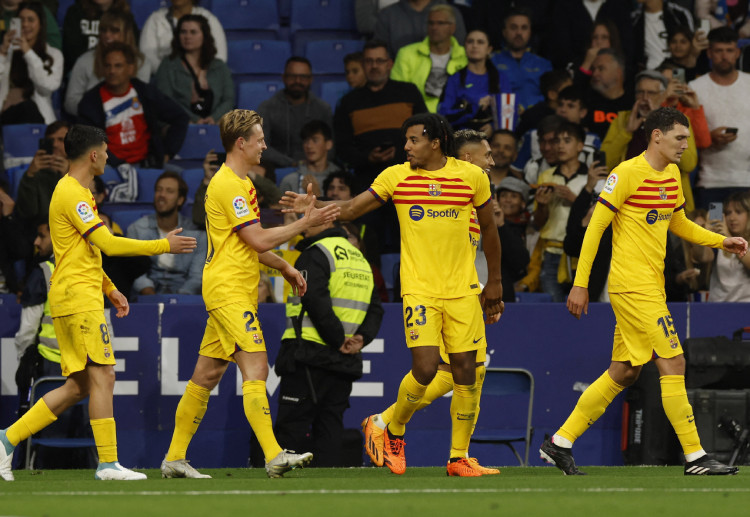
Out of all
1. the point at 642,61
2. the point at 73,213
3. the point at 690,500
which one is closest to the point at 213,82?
the point at 642,61

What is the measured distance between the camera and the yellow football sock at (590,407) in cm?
845

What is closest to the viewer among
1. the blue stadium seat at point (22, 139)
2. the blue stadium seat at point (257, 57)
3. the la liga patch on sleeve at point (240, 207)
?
the la liga patch on sleeve at point (240, 207)

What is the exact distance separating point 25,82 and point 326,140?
3.78 m

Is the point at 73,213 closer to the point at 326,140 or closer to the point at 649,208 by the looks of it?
the point at 649,208

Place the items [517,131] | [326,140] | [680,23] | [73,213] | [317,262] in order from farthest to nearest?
[680,23]
[517,131]
[326,140]
[317,262]
[73,213]

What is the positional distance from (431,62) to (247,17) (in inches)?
124

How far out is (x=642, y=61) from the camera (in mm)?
15039

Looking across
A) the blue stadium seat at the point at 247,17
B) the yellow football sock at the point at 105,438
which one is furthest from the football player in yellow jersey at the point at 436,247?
the blue stadium seat at the point at 247,17

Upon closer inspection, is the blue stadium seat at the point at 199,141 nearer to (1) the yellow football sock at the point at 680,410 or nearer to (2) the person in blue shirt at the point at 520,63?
(2) the person in blue shirt at the point at 520,63

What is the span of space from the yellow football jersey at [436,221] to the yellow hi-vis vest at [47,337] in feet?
12.4

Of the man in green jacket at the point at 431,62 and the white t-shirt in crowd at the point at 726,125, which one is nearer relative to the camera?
the white t-shirt in crowd at the point at 726,125

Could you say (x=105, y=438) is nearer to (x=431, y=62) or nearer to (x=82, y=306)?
(x=82, y=306)

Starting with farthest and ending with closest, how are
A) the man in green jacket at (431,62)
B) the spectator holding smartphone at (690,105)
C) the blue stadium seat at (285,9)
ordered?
the blue stadium seat at (285,9), the man in green jacket at (431,62), the spectator holding smartphone at (690,105)

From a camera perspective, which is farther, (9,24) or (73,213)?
(9,24)
